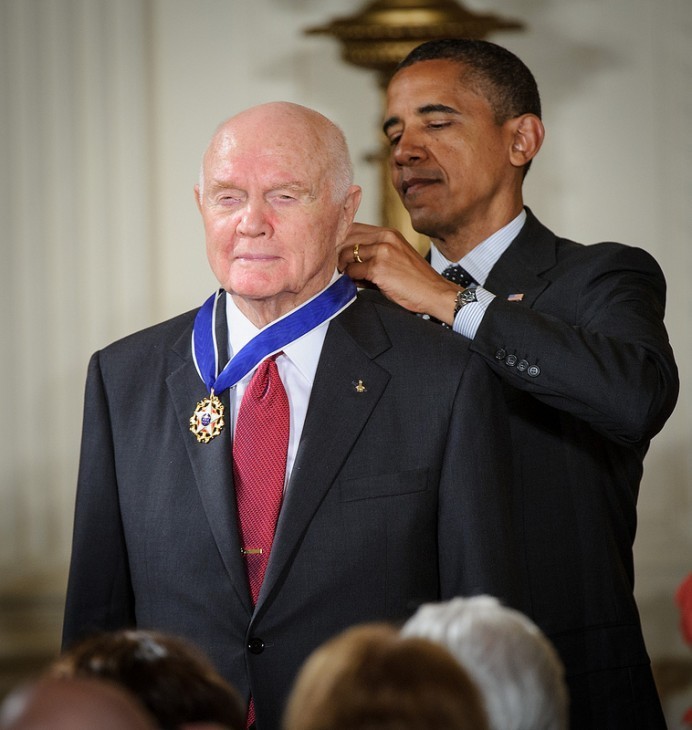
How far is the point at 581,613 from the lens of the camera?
2.36 meters

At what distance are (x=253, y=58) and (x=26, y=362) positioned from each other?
1286mm

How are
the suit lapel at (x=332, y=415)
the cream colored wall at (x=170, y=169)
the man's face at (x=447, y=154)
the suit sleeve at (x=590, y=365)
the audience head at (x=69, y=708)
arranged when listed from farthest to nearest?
1. the cream colored wall at (x=170, y=169)
2. the man's face at (x=447, y=154)
3. the suit sleeve at (x=590, y=365)
4. the suit lapel at (x=332, y=415)
5. the audience head at (x=69, y=708)

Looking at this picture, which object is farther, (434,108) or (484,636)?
(434,108)

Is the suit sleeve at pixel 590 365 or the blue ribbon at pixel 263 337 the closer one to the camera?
the blue ribbon at pixel 263 337

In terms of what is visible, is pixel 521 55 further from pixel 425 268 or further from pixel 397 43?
pixel 425 268

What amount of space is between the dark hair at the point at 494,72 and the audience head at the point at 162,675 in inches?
71.5

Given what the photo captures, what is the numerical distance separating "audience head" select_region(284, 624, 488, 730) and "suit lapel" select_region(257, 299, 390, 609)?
820 mm

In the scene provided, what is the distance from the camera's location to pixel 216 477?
1942mm

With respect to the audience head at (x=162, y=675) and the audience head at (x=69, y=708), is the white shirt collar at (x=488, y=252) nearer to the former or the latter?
the audience head at (x=162, y=675)

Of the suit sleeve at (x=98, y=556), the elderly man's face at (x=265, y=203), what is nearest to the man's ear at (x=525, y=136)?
the elderly man's face at (x=265, y=203)

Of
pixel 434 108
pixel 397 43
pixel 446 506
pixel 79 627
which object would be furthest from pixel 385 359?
pixel 397 43

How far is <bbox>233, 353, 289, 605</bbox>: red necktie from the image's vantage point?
1.94 meters

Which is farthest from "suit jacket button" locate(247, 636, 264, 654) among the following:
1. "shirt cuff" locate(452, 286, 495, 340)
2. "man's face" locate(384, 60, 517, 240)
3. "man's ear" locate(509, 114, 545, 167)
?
"man's ear" locate(509, 114, 545, 167)

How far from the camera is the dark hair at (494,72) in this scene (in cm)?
274
